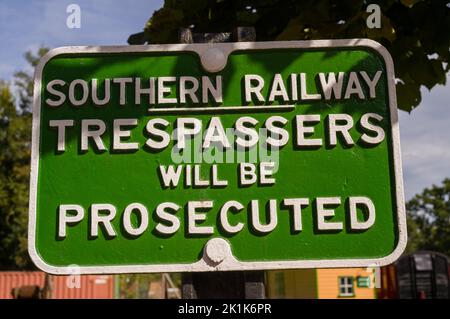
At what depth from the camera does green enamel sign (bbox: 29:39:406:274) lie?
2010 millimetres

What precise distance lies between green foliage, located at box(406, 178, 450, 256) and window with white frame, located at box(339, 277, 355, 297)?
45.8 m

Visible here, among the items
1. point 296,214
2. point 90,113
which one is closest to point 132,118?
point 90,113

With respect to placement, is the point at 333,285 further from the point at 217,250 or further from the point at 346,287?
the point at 217,250

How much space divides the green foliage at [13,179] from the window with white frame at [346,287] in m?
20.4

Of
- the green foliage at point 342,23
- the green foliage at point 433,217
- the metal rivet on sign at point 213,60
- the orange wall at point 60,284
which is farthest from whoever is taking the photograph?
the green foliage at point 433,217

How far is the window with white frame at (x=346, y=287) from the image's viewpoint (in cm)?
2425

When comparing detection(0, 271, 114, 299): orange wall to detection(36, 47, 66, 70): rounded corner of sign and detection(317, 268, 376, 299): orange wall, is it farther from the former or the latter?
detection(36, 47, 66, 70): rounded corner of sign

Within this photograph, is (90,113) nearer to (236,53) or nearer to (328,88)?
(236,53)

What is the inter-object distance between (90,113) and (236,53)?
0.64m

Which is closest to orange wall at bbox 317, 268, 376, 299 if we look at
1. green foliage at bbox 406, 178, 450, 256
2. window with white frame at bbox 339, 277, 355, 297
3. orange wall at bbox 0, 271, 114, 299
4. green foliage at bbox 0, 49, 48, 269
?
window with white frame at bbox 339, 277, 355, 297

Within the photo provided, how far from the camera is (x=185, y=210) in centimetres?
205

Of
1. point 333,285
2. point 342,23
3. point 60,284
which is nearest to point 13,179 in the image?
point 60,284

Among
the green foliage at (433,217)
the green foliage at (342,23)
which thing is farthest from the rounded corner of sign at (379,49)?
the green foliage at (433,217)

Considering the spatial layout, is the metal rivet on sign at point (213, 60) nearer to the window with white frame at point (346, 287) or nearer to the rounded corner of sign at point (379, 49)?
the rounded corner of sign at point (379, 49)
